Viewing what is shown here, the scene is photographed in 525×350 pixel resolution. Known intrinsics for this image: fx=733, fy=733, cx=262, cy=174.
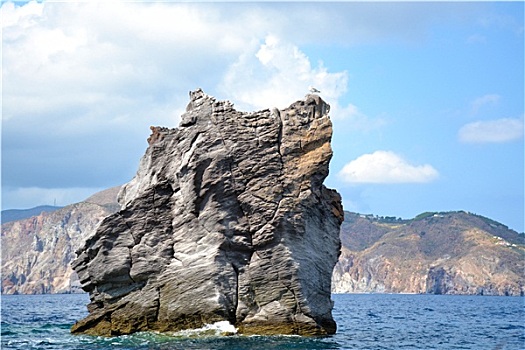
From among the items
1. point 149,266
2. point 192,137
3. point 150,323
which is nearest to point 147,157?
point 192,137

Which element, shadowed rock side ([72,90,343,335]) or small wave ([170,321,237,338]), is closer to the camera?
small wave ([170,321,237,338])

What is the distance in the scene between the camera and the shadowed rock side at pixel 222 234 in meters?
41.6

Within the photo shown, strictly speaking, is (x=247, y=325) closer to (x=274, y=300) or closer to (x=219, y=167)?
(x=274, y=300)

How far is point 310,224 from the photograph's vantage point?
44.4m

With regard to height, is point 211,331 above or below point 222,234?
below

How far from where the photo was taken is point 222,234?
4234 cm

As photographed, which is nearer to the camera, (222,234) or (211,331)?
(211,331)

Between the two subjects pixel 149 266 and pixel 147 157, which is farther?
pixel 147 157

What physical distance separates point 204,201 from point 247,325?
763 centimetres

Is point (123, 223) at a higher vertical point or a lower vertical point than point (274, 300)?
higher

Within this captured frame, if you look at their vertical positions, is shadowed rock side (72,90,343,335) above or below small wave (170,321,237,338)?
above

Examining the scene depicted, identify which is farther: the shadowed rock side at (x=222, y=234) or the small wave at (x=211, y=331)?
the shadowed rock side at (x=222, y=234)

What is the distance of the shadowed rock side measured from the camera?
4162cm

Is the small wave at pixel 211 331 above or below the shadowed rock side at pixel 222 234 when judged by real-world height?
below
